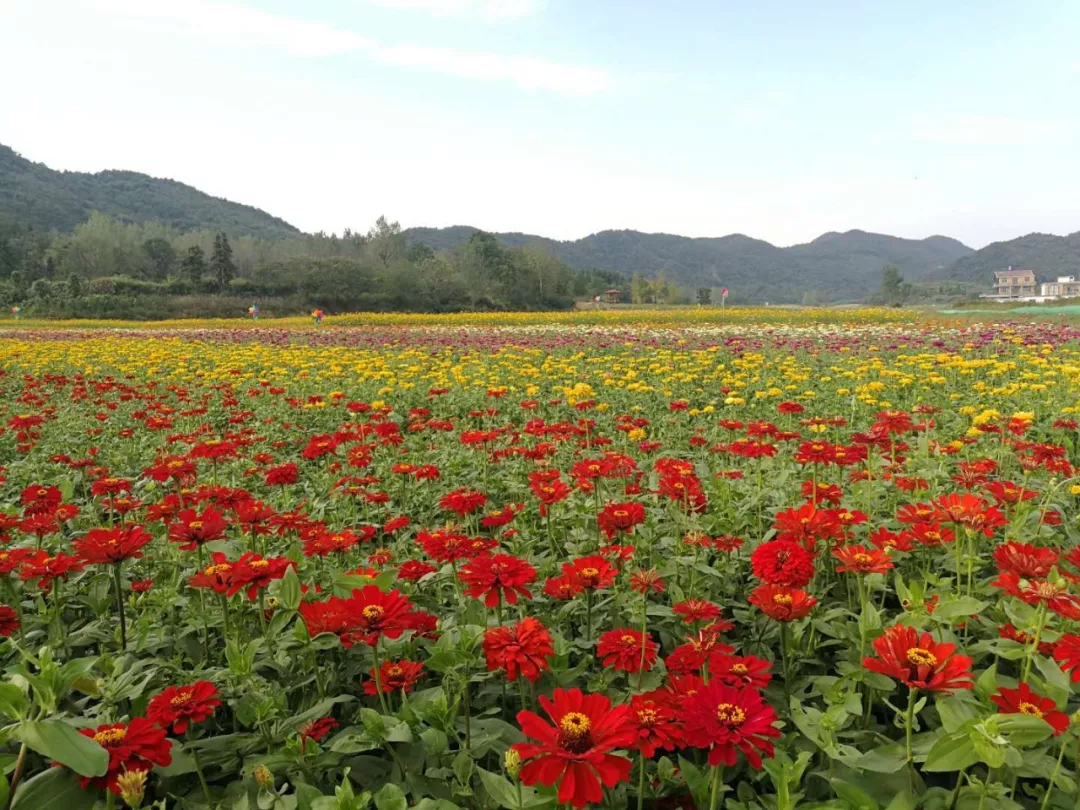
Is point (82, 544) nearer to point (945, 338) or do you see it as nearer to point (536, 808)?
point (536, 808)

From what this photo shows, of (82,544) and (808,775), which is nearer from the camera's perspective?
(808,775)

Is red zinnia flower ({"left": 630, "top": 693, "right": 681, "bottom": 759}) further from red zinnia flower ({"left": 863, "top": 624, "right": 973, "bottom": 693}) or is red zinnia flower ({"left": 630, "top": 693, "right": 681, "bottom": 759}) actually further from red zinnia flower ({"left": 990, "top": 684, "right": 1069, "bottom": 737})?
red zinnia flower ({"left": 990, "top": 684, "right": 1069, "bottom": 737})

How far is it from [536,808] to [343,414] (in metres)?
6.48

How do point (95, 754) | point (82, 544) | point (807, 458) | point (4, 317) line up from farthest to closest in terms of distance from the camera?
point (4, 317)
point (807, 458)
point (82, 544)
point (95, 754)

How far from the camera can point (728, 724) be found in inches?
43.1

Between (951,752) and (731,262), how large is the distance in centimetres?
19383

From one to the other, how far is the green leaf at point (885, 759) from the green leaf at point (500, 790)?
77 centimetres

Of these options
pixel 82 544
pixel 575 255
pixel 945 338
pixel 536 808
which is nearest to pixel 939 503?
pixel 536 808

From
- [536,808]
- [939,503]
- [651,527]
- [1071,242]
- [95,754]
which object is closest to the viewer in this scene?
[95,754]

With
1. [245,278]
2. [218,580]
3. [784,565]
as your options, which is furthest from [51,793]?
[245,278]

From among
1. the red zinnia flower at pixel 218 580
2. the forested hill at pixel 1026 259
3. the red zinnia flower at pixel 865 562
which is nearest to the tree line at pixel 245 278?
the red zinnia flower at pixel 218 580

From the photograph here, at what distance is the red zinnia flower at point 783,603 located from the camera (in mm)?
1463

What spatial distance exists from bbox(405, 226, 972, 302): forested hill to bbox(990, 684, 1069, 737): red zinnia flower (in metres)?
152

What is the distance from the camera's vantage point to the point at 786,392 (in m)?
7.19
